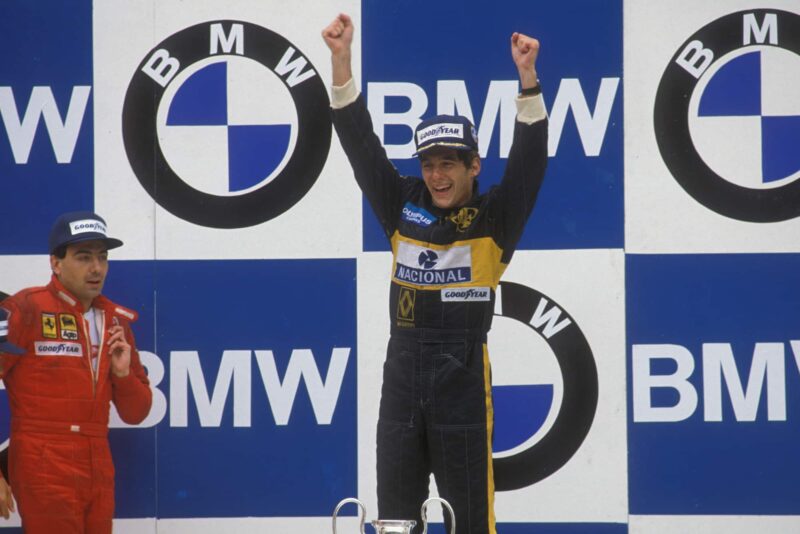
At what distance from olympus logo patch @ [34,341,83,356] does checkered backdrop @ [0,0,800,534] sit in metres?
0.39

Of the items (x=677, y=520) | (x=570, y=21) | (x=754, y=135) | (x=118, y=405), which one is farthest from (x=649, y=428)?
(x=118, y=405)

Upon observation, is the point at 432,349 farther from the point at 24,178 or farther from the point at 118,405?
the point at 24,178

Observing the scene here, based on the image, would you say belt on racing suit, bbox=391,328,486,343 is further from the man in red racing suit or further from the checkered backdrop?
the man in red racing suit

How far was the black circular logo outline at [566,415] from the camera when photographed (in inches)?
147

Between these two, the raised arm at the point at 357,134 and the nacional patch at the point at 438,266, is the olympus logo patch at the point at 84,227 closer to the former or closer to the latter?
the raised arm at the point at 357,134

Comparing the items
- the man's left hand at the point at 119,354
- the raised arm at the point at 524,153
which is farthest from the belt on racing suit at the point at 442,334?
the man's left hand at the point at 119,354

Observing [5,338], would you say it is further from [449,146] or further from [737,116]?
[737,116]

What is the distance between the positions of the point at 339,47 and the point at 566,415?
5.30ft

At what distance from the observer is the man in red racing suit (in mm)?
3326

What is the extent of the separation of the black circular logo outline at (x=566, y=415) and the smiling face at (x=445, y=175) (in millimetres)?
987

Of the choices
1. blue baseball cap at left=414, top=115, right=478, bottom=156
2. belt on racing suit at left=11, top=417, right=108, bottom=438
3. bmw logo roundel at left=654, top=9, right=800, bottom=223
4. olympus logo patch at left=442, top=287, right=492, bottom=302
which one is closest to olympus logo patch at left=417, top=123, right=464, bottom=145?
blue baseball cap at left=414, top=115, right=478, bottom=156

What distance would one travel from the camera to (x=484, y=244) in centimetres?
283

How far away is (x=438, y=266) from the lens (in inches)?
111

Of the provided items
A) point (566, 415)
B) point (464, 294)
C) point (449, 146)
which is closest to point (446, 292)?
point (464, 294)
